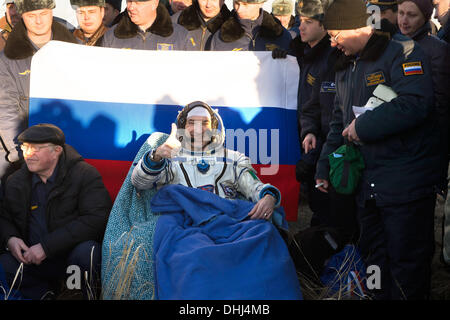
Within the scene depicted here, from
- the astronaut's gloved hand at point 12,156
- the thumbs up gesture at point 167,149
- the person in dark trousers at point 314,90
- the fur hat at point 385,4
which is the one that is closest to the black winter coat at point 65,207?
the thumbs up gesture at point 167,149

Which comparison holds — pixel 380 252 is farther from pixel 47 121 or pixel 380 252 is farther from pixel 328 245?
pixel 47 121

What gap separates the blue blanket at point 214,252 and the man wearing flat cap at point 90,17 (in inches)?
96.1

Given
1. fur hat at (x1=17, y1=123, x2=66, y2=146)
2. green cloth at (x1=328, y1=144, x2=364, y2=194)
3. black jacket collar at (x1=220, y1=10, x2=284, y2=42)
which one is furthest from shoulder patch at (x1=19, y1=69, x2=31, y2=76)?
green cloth at (x1=328, y1=144, x2=364, y2=194)

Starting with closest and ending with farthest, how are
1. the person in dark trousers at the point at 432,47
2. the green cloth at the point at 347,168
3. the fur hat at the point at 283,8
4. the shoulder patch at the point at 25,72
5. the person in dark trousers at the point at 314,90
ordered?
the green cloth at the point at 347,168 < the person in dark trousers at the point at 432,47 < the person in dark trousers at the point at 314,90 < the shoulder patch at the point at 25,72 < the fur hat at the point at 283,8

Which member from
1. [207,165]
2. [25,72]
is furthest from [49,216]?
[25,72]

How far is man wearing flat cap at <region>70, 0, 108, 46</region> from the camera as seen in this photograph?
5.36 m

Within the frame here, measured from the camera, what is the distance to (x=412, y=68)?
10.8ft

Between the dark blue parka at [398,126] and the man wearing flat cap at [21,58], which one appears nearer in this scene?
the dark blue parka at [398,126]

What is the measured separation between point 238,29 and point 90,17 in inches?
58.2

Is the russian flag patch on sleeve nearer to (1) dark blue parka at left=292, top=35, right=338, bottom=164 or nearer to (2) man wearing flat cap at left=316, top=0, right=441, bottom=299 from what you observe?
(2) man wearing flat cap at left=316, top=0, right=441, bottom=299

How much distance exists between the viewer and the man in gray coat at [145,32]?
533 centimetres

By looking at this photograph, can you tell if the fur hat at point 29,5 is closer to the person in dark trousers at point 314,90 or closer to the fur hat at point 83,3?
A: the fur hat at point 83,3

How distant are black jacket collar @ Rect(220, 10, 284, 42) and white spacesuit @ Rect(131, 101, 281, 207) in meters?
1.51

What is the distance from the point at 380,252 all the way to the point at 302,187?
122 inches
